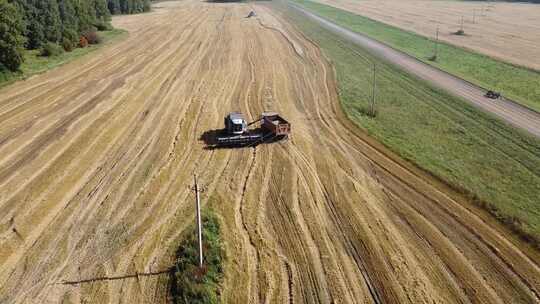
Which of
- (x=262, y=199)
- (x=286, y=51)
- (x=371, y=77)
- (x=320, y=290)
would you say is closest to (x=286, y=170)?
(x=262, y=199)

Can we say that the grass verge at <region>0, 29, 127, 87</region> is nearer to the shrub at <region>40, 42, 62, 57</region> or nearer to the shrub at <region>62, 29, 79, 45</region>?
the shrub at <region>40, 42, 62, 57</region>

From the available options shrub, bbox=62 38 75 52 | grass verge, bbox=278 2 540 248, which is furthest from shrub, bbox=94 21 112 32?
grass verge, bbox=278 2 540 248

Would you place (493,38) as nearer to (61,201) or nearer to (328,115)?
(328,115)

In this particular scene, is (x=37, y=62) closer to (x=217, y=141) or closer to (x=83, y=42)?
(x=83, y=42)

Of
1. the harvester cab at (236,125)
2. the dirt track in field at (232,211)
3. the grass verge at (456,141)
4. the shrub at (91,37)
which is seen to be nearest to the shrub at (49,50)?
the shrub at (91,37)

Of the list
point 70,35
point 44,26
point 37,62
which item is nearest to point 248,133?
point 37,62

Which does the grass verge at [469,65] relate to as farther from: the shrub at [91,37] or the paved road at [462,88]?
the shrub at [91,37]
